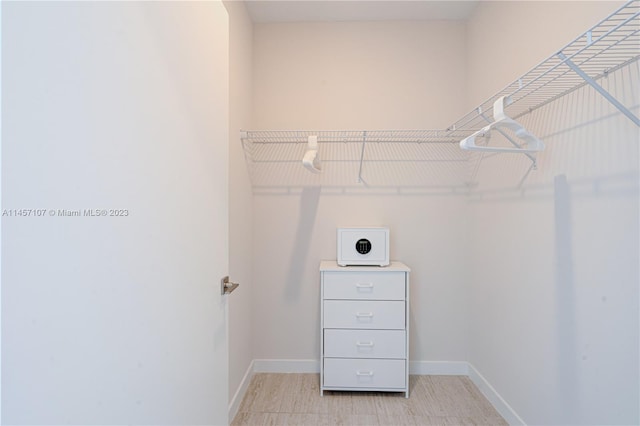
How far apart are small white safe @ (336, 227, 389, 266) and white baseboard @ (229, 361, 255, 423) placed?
0.95 metres

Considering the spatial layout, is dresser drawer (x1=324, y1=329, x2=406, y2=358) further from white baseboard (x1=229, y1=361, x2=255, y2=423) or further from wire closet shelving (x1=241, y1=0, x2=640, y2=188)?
wire closet shelving (x1=241, y1=0, x2=640, y2=188)

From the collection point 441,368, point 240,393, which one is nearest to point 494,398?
point 441,368

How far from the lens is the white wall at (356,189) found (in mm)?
2406

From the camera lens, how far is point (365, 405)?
2010 mm

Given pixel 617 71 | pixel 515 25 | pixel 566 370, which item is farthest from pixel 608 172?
pixel 515 25

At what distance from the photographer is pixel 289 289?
2445 mm

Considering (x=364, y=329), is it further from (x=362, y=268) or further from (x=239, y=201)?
(x=239, y=201)

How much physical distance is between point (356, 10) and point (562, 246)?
1.90 meters

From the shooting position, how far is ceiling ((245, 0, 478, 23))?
2221 mm

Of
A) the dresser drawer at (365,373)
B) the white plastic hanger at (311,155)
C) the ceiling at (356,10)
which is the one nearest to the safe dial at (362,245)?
the white plastic hanger at (311,155)

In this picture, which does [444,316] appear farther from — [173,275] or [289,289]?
[173,275]

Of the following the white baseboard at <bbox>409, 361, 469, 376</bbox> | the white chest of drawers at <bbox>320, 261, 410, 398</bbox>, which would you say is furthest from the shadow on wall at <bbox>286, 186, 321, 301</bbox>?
the white baseboard at <bbox>409, 361, 469, 376</bbox>

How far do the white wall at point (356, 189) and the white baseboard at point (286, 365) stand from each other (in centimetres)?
3

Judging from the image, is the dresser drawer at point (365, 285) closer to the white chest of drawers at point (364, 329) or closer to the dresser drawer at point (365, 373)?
the white chest of drawers at point (364, 329)
